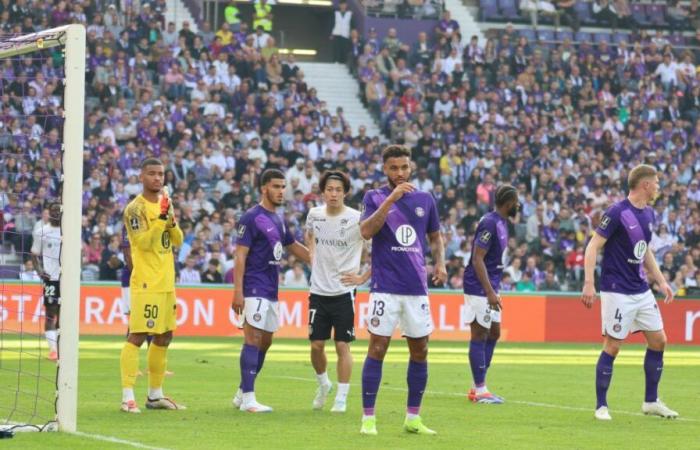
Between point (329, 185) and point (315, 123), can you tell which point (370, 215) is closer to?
point (329, 185)

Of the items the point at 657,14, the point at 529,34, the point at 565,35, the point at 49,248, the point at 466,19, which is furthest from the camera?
the point at 657,14

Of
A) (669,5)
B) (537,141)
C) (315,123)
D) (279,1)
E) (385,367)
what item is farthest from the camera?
(669,5)

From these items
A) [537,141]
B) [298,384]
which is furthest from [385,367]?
[537,141]

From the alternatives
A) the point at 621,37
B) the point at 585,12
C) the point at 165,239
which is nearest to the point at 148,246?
the point at 165,239

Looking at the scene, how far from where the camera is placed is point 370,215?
1159 cm

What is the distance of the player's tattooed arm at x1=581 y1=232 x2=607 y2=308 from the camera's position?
13094 millimetres

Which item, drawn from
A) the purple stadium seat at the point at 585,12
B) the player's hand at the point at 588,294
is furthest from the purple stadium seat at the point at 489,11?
the player's hand at the point at 588,294

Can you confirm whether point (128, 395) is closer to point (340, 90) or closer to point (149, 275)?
point (149, 275)

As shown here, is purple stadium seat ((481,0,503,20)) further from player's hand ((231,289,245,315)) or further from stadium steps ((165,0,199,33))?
player's hand ((231,289,245,315))

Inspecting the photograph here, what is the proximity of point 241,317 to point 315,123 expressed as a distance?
67.1 ft

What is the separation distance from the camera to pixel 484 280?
14.8 m

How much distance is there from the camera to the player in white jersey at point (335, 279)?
13.6 meters

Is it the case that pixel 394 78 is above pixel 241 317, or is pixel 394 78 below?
above

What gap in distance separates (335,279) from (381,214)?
96.9 inches
